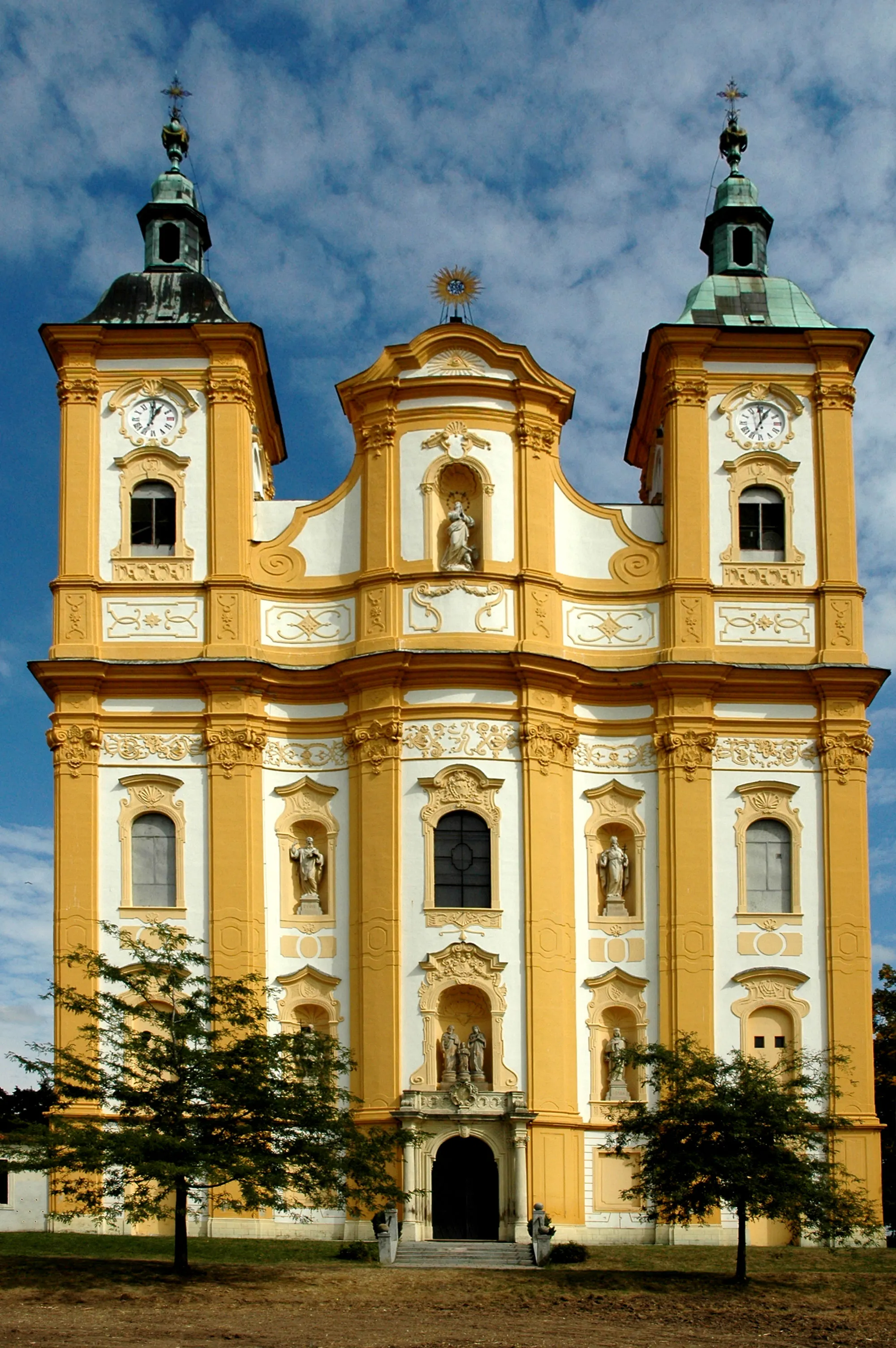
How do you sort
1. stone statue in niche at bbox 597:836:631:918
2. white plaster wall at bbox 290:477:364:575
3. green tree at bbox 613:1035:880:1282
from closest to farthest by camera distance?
1. green tree at bbox 613:1035:880:1282
2. stone statue in niche at bbox 597:836:631:918
3. white plaster wall at bbox 290:477:364:575

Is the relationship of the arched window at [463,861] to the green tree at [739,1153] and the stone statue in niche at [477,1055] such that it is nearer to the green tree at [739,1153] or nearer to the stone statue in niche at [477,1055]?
the stone statue in niche at [477,1055]

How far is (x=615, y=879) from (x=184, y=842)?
333 inches

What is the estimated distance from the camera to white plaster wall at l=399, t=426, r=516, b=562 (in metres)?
42.6

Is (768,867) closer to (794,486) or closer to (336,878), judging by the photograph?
(794,486)

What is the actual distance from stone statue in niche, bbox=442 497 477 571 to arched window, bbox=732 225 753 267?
9.40 meters

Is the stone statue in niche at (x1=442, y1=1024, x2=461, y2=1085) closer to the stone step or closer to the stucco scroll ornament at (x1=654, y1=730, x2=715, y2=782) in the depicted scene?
the stone step

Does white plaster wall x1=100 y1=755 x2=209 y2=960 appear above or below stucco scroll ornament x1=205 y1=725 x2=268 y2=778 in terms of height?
below

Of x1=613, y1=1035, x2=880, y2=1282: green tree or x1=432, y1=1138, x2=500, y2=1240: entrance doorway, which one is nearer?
x1=613, y1=1035, x2=880, y2=1282: green tree

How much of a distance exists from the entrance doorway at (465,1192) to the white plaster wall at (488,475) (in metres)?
11.6

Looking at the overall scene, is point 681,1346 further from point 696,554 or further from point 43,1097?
point 696,554

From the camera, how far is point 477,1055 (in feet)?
130

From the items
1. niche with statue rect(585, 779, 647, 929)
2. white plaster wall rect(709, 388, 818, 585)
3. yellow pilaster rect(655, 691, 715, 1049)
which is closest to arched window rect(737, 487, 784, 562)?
white plaster wall rect(709, 388, 818, 585)

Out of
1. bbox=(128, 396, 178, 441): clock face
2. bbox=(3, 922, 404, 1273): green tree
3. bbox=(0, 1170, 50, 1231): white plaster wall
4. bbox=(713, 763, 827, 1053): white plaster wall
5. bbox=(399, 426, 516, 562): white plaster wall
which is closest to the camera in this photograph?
bbox=(3, 922, 404, 1273): green tree

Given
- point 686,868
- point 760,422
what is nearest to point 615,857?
point 686,868
